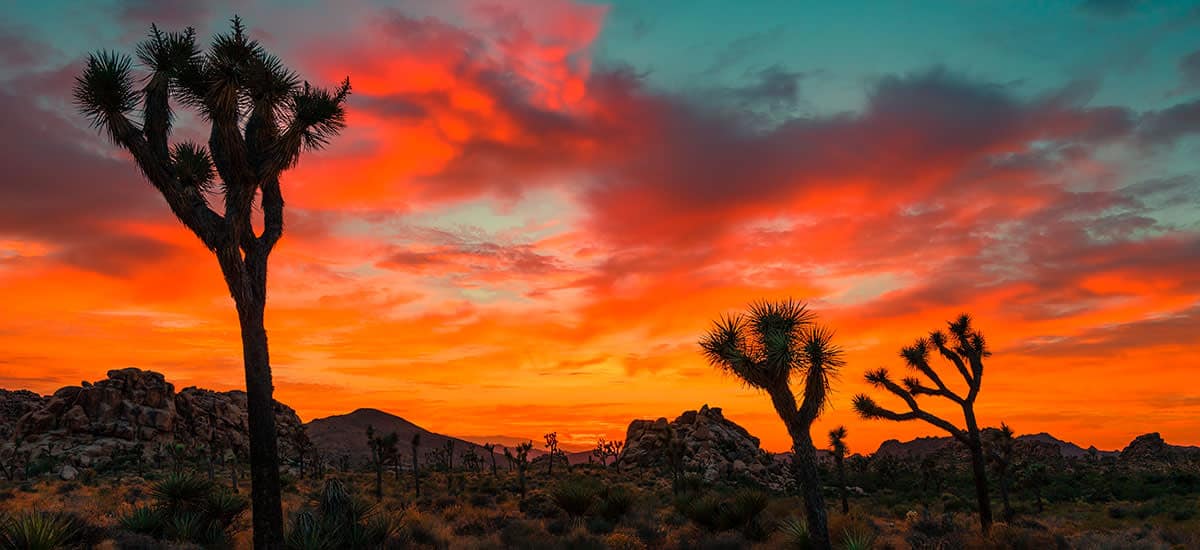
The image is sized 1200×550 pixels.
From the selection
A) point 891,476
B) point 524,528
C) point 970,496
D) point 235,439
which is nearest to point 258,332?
point 524,528

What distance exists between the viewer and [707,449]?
100 m

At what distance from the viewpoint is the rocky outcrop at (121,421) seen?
3435 inches

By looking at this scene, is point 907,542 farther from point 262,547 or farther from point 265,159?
point 265,159

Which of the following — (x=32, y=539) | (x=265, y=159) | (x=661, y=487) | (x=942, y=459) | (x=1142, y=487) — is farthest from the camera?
(x=942, y=459)

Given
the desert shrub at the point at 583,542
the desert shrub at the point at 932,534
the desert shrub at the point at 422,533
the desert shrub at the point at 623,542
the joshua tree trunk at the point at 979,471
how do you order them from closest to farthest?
the desert shrub at the point at 583,542
the desert shrub at the point at 422,533
the desert shrub at the point at 623,542
the desert shrub at the point at 932,534
the joshua tree trunk at the point at 979,471

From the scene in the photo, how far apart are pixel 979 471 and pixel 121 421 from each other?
352 ft

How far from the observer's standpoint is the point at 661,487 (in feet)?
192

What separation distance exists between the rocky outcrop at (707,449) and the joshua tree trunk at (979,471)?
54.9m

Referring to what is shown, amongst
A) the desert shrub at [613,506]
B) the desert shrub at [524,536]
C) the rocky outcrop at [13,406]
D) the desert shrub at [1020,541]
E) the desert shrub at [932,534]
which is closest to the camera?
the desert shrub at [524,536]

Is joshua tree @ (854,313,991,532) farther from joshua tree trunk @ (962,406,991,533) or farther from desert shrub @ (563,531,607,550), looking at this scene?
desert shrub @ (563,531,607,550)

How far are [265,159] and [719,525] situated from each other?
1600 centimetres

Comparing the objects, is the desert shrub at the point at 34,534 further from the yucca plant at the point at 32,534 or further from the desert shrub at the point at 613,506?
the desert shrub at the point at 613,506

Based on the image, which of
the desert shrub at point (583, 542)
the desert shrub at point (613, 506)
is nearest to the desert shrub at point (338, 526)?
the desert shrub at point (583, 542)

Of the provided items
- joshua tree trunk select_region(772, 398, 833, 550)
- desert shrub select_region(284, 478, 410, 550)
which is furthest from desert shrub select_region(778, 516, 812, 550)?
desert shrub select_region(284, 478, 410, 550)
